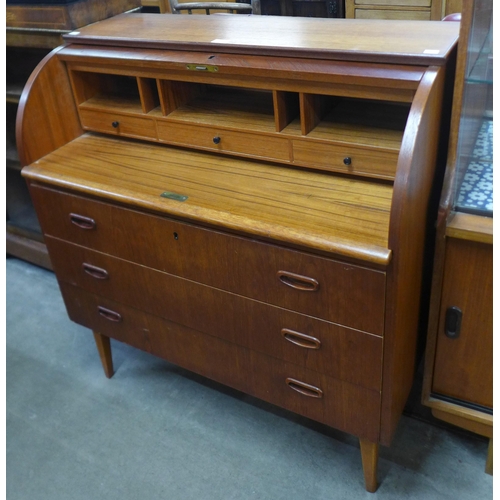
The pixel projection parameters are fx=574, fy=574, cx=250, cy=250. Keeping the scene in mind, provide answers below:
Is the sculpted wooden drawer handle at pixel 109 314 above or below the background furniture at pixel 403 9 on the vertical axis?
below

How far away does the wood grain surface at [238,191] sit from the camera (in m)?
1.23

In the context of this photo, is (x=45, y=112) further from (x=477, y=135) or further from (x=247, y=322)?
(x=477, y=135)

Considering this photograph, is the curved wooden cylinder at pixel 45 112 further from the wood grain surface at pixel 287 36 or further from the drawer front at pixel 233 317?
the drawer front at pixel 233 317

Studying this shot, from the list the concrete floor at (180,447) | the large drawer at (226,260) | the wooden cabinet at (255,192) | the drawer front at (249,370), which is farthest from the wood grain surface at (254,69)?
the concrete floor at (180,447)

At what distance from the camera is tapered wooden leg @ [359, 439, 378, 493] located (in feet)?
4.93

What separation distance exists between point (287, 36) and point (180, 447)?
1226mm

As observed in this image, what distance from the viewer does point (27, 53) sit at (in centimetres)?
226

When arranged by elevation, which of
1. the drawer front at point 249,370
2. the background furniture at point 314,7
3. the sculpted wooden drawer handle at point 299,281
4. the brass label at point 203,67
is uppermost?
the brass label at point 203,67

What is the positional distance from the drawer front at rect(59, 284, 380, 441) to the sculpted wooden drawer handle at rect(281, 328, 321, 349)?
88 millimetres

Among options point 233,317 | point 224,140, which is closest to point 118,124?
point 224,140

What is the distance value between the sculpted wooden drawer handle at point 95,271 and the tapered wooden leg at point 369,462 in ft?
2.86

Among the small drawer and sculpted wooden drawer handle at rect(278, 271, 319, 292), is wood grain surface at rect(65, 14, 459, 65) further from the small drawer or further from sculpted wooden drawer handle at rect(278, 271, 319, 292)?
the small drawer
